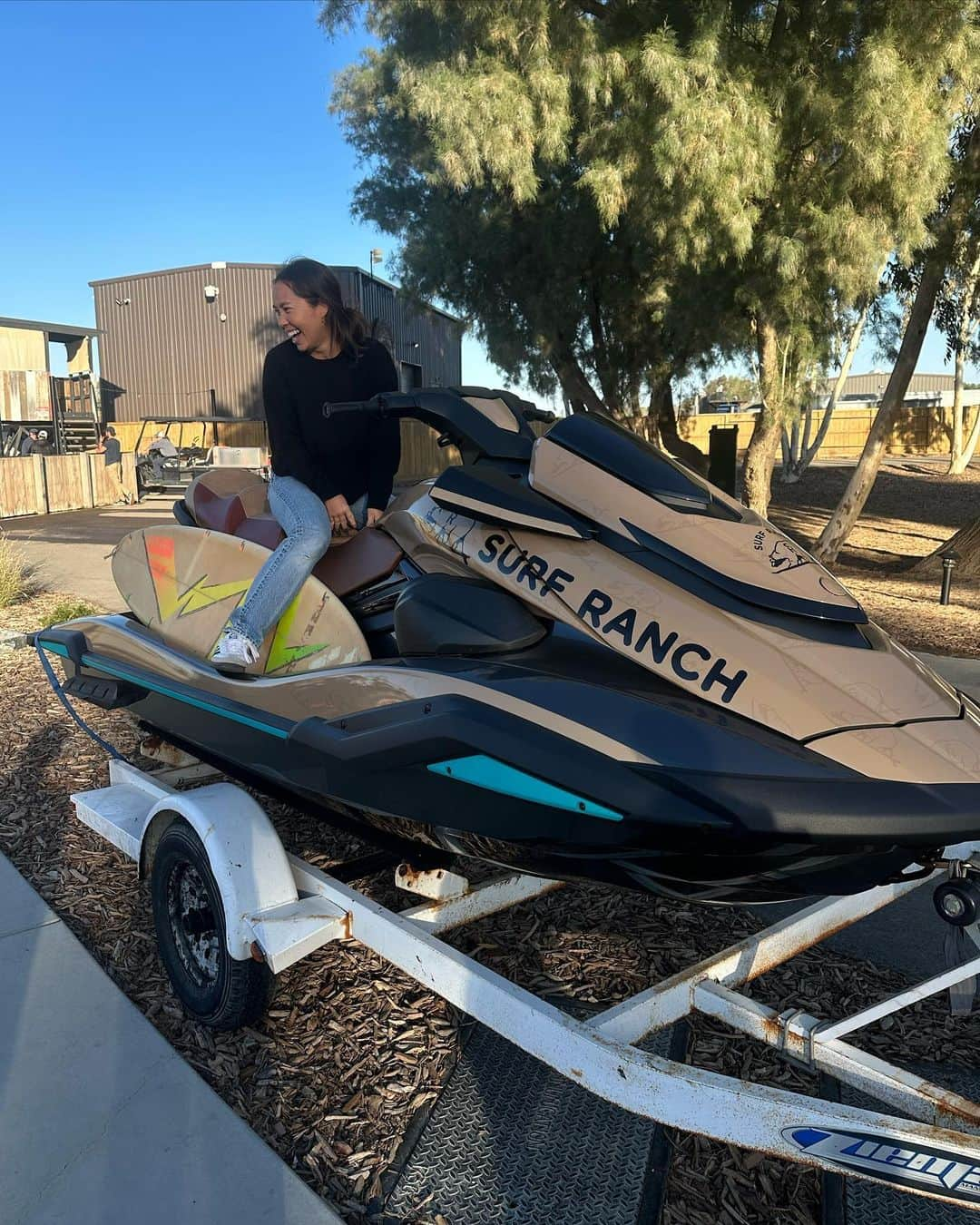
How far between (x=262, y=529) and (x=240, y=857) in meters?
1.11

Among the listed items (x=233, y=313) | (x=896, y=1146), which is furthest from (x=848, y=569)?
(x=233, y=313)

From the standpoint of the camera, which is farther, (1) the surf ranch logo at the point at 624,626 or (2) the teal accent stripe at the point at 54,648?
(2) the teal accent stripe at the point at 54,648

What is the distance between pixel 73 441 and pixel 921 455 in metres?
24.8

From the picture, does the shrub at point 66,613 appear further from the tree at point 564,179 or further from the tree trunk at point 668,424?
the tree trunk at point 668,424

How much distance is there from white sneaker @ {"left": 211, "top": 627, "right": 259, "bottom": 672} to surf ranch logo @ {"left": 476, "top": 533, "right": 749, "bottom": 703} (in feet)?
2.74

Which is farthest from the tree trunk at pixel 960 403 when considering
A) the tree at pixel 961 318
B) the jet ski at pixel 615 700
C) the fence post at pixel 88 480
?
the jet ski at pixel 615 700

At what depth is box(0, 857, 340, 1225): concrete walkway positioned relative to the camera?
2051mm

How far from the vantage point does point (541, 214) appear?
12.3 meters

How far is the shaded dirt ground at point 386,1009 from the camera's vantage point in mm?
2205

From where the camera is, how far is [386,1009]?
112 inches

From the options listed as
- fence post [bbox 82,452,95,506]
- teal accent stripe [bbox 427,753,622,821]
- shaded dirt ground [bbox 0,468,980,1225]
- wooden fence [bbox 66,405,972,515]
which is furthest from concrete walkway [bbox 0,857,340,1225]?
fence post [bbox 82,452,95,506]

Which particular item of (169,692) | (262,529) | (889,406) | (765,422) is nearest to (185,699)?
(169,692)

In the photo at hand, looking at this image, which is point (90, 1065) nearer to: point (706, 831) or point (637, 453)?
point (706, 831)

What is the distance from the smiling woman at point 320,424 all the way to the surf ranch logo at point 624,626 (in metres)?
0.78
